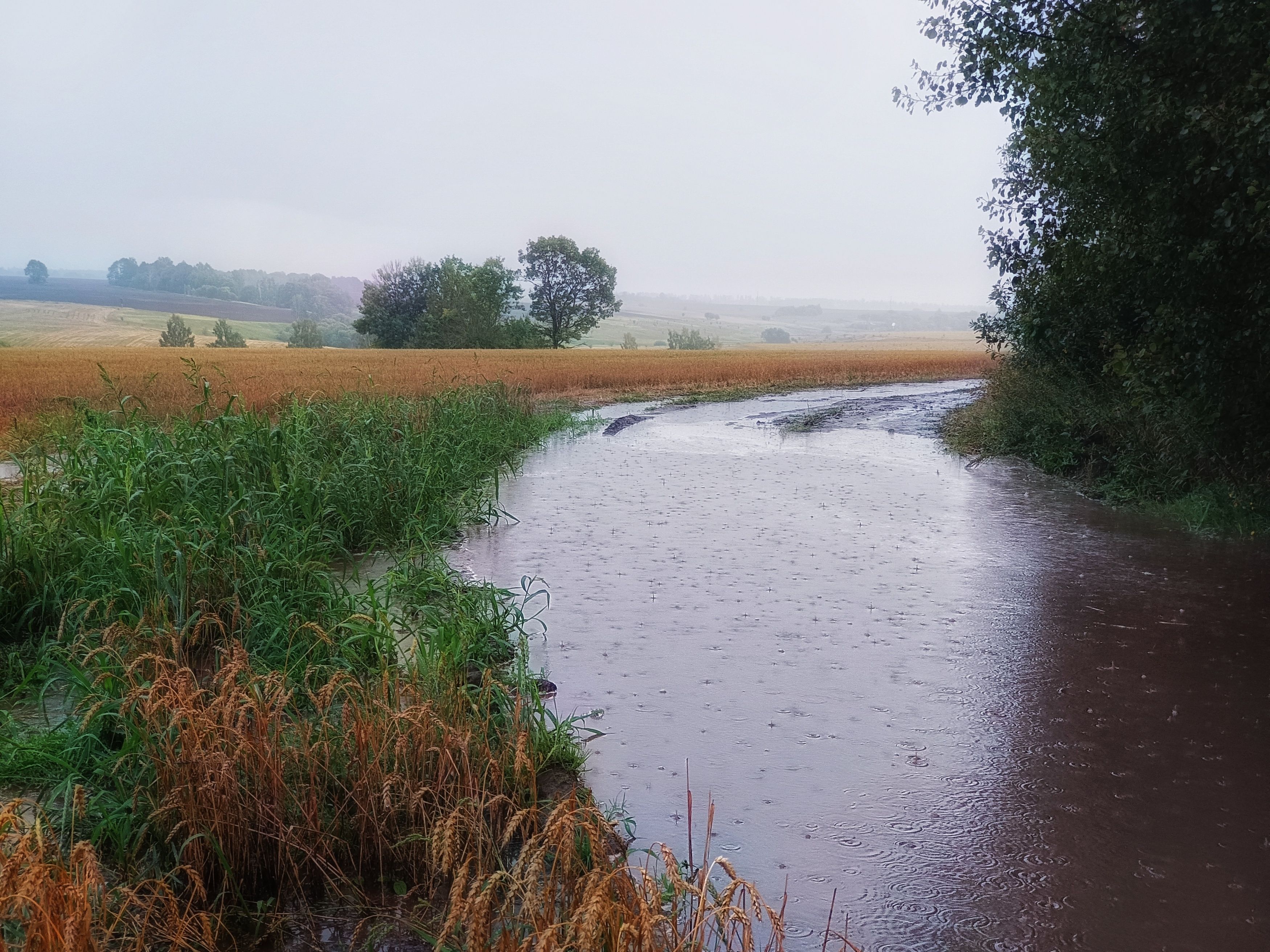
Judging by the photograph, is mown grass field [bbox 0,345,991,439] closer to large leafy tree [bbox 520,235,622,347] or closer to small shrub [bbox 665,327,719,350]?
large leafy tree [bbox 520,235,622,347]

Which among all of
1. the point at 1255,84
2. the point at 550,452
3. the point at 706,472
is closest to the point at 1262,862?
the point at 1255,84

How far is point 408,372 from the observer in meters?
28.2

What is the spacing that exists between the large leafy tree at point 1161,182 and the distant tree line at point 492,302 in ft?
192

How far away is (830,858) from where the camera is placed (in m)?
4.01

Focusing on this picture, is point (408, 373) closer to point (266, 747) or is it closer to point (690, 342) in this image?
point (266, 747)

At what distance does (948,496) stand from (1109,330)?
281 cm

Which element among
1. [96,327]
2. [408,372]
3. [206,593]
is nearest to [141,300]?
[96,327]

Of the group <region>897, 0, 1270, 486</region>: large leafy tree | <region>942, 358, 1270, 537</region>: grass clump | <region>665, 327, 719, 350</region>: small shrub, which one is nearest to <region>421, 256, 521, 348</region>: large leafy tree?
<region>665, 327, 719, 350</region>: small shrub

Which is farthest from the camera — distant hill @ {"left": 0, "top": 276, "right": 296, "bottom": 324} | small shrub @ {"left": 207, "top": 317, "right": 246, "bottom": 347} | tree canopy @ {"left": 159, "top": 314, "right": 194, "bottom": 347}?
distant hill @ {"left": 0, "top": 276, "right": 296, "bottom": 324}

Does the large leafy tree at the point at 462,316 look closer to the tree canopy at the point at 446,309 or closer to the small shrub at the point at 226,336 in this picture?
the tree canopy at the point at 446,309

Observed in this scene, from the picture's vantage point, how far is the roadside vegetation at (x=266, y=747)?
2869 mm

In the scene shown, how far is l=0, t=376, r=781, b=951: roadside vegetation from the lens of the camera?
2869 mm

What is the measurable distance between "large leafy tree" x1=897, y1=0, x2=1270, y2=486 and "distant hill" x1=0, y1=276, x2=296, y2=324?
420 feet

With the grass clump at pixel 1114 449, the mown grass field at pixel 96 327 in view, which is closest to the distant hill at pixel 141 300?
the mown grass field at pixel 96 327
